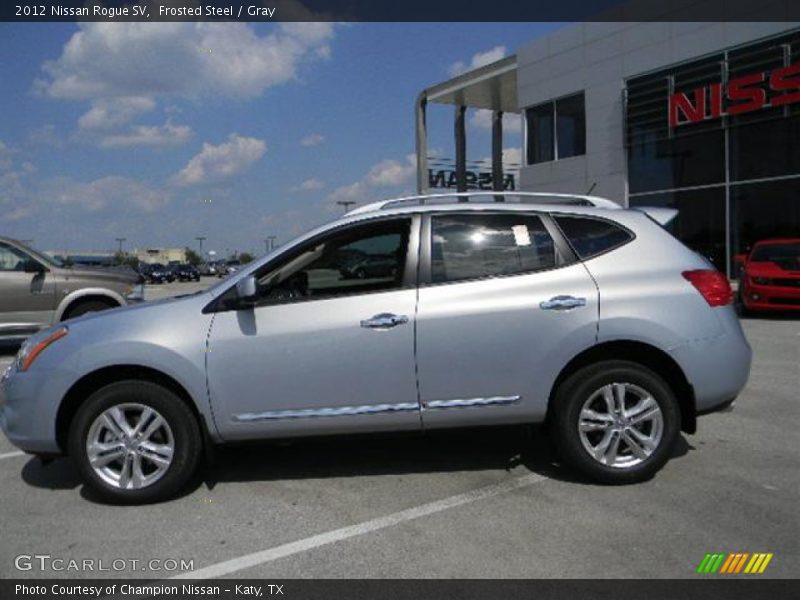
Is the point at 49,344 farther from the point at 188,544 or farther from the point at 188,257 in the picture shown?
the point at 188,257

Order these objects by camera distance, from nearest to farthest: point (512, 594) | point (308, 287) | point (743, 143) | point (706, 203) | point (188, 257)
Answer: point (512, 594)
point (308, 287)
point (743, 143)
point (706, 203)
point (188, 257)

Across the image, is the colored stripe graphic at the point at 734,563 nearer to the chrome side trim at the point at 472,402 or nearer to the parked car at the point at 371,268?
the chrome side trim at the point at 472,402

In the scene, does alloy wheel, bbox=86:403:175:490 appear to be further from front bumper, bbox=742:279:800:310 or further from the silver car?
front bumper, bbox=742:279:800:310

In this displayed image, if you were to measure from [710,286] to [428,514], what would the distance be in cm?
228

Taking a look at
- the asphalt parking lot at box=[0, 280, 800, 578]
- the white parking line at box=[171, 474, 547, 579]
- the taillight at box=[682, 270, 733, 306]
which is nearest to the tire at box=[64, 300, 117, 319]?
the asphalt parking lot at box=[0, 280, 800, 578]

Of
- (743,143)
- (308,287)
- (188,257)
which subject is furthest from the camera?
(188,257)

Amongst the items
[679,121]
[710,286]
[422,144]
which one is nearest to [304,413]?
[710,286]

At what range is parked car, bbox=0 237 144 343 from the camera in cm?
988

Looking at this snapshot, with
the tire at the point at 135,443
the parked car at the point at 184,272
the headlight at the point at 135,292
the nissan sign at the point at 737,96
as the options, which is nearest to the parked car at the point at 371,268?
the tire at the point at 135,443

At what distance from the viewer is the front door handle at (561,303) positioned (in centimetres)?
427

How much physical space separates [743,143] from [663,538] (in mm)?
17857

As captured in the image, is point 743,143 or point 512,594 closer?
point 512,594

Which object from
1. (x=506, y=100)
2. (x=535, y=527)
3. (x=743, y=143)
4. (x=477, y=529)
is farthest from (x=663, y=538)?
(x=506, y=100)

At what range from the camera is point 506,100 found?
100 feet
